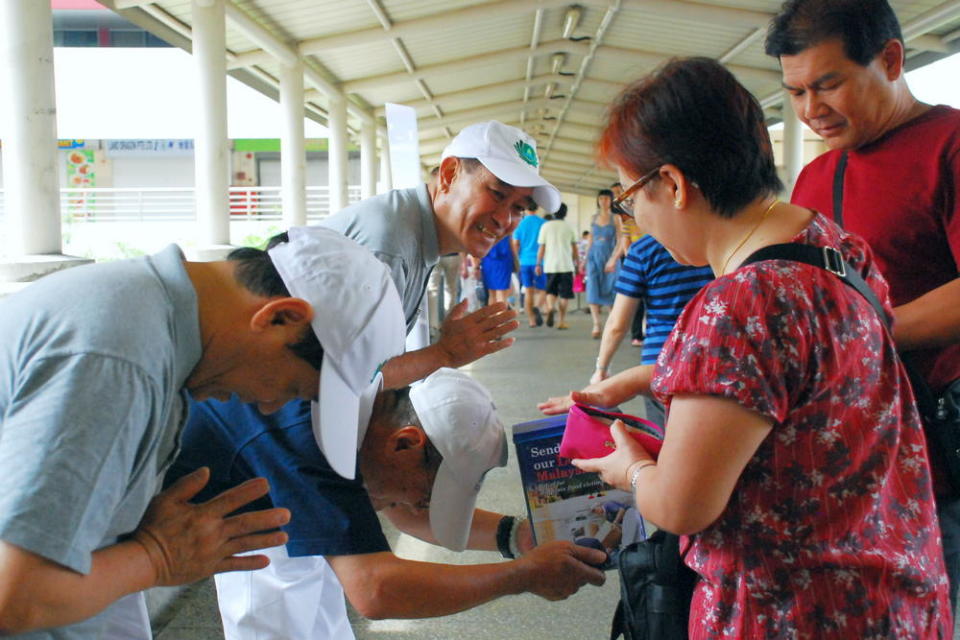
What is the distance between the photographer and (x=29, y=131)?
5.26 meters

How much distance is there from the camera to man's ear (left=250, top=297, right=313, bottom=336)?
4.05 ft

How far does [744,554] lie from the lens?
126cm

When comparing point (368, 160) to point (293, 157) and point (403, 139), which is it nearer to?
point (293, 157)

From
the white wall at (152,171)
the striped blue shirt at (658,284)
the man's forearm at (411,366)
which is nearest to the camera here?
the man's forearm at (411,366)

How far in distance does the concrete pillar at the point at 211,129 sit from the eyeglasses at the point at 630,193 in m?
8.34

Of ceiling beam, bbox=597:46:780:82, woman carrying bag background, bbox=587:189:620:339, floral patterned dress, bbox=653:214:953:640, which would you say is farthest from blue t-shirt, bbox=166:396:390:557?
ceiling beam, bbox=597:46:780:82

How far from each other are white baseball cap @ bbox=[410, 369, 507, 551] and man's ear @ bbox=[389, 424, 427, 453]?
0.02 meters

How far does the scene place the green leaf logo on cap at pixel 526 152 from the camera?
286 cm

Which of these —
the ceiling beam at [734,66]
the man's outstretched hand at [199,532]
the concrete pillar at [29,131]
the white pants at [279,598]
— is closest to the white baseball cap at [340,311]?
the man's outstretched hand at [199,532]

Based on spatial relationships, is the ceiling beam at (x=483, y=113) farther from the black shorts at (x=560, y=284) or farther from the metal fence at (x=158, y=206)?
the black shorts at (x=560, y=284)

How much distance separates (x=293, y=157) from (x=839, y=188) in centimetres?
1218

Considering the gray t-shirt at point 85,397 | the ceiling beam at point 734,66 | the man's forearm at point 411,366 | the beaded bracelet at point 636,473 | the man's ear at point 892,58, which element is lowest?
the man's forearm at point 411,366

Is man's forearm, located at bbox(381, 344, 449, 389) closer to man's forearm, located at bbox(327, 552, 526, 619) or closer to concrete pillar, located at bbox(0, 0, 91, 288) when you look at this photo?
man's forearm, located at bbox(327, 552, 526, 619)

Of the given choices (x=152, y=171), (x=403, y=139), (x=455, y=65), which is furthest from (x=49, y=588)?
(x=152, y=171)
